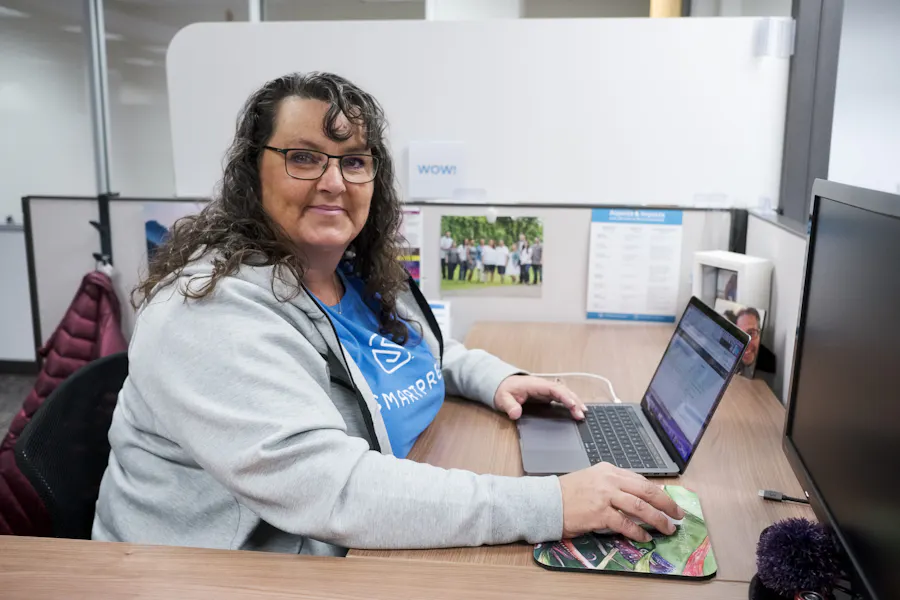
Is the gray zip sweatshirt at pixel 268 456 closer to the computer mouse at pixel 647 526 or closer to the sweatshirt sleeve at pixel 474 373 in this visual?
the computer mouse at pixel 647 526

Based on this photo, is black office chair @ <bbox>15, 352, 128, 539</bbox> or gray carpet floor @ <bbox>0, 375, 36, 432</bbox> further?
gray carpet floor @ <bbox>0, 375, 36, 432</bbox>

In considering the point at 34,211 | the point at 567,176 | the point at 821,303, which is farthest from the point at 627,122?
the point at 34,211

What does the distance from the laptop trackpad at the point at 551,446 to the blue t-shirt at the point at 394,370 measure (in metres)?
0.17

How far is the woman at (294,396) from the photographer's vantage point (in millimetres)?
804

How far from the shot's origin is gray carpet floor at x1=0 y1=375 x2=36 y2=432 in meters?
3.00

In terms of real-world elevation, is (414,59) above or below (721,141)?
above

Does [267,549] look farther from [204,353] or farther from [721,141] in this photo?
[721,141]

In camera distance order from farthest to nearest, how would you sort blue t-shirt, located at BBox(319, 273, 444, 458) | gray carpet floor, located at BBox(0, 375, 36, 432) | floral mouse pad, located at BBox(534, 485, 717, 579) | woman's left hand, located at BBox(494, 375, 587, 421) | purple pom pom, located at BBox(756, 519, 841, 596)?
gray carpet floor, located at BBox(0, 375, 36, 432)
woman's left hand, located at BBox(494, 375, 587, 421)
blue t-shirt, located at BBox(319, 273, 444, 458)
floral mouse pad, located at BBox(534, 485, 717, 579)
purple pom pom, located at BBox(756, 519, 841, 596)

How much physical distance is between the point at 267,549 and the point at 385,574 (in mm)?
252

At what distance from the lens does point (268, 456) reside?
2.58 ft

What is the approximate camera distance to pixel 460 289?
5.97 feet

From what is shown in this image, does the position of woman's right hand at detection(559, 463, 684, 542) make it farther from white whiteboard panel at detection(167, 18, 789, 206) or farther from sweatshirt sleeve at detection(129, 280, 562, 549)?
white whiteboard panel at detection(167, 18, 789, 206)

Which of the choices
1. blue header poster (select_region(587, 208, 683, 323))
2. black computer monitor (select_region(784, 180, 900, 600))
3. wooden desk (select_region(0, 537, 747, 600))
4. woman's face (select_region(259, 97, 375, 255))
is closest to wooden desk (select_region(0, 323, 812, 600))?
wooden desk (select_region(0, 537, 747, 600))

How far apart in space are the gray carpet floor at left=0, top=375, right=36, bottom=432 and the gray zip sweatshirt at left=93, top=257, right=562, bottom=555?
7.75ft
